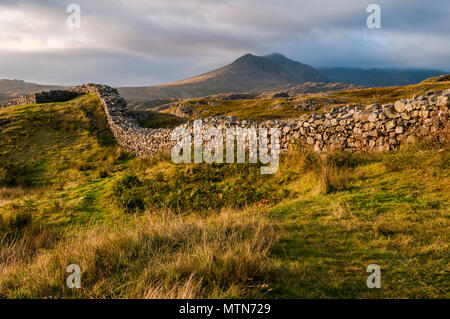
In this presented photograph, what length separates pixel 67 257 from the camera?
10.8 feet

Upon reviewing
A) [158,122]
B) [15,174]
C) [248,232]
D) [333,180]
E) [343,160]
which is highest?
[158,122]

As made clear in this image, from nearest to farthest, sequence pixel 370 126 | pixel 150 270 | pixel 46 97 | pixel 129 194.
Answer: pixel 150 270
pixel 370 126
pixel 129 194
pixel 46 97

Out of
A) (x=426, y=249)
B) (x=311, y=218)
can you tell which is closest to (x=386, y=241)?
(x=426, y=249)

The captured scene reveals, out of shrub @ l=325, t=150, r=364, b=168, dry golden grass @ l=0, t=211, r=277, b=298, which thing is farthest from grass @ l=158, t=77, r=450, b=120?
dry golden grass @ l=0, t=211, r=277, b=298

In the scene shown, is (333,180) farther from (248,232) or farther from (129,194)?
(129,194)

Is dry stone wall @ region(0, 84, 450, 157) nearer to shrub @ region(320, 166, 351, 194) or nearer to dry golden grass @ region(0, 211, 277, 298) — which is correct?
shrub @ region(320, 166, 351, 194)

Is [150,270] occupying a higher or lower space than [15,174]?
higher

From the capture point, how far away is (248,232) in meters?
3.85

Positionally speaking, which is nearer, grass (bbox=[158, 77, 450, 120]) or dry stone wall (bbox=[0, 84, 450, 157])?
dry stone wall (bbox=[0, 84, 450, 157])

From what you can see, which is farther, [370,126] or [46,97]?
[46,97]

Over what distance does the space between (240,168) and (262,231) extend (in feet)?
16.8

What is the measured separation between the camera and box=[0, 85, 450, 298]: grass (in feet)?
8.61

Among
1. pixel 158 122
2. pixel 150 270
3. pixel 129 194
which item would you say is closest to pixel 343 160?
pixel 150 270

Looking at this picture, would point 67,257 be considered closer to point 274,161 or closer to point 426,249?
point 426,249
